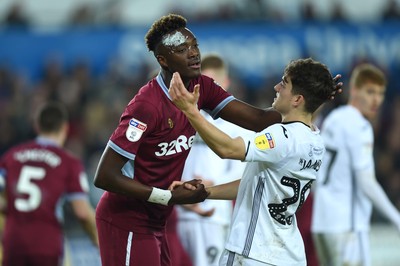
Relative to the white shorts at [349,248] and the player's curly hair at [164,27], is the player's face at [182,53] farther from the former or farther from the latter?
the white shorts at [349,248]

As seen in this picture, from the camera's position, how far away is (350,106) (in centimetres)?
806

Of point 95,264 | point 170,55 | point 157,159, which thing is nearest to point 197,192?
point 157,159

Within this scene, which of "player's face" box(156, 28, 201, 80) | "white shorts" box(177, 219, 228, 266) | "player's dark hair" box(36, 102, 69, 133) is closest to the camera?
"player's face" box(156, 28, 201, 80)

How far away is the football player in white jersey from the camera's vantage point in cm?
524

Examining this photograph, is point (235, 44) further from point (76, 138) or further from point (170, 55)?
point (170, 55)

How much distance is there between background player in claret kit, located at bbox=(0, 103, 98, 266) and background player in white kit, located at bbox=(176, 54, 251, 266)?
900 millimetres

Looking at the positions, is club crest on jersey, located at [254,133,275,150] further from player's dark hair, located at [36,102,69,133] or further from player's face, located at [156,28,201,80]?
player's dark hair, located at [36,102,69,133]

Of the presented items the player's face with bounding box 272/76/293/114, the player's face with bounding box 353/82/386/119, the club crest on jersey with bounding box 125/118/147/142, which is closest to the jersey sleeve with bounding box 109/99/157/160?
the club crest on jersey with bounding box 125/118/147/142

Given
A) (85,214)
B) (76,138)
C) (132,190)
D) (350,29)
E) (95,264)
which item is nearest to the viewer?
(132,190)

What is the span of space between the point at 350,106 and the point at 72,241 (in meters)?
5.18

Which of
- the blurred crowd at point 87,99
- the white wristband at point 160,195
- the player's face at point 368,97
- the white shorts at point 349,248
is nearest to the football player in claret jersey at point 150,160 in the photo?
the white wristband at point 160,195

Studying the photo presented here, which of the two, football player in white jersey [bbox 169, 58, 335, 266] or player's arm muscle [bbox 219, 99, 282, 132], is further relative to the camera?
player's arm muscle [bbox 219, 99, 282, 132]

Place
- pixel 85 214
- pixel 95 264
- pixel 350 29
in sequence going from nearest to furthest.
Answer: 1. pixel 85 214
2. pixel 95 264
3. pixel 350 29

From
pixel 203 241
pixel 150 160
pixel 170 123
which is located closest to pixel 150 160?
pixel 150 160
